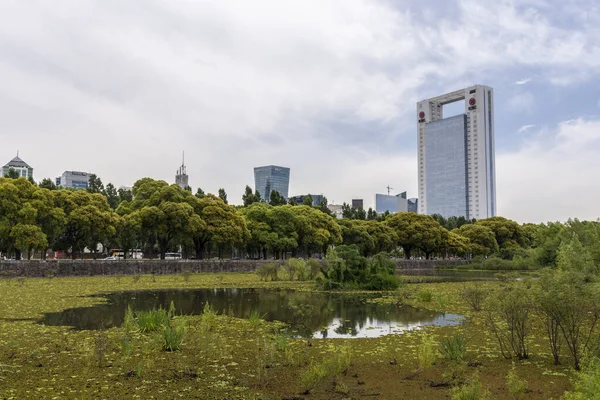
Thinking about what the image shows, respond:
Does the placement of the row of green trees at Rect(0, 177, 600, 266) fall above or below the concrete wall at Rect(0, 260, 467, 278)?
above

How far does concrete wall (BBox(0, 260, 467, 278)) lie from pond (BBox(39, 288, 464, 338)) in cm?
1696

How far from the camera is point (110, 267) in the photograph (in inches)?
1907

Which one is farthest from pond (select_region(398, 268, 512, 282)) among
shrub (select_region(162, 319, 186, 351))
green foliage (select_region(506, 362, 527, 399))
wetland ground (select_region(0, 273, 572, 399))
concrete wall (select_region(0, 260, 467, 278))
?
green foliage (select_region(506, 362, 527, 399))

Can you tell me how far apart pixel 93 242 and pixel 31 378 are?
5767 cm

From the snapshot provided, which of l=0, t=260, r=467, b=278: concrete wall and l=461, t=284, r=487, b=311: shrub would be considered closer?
l=461, t=284, r=487, b=311: shrub

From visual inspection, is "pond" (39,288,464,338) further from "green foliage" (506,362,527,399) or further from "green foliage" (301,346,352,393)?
"green foliage" (506,362,527,399)

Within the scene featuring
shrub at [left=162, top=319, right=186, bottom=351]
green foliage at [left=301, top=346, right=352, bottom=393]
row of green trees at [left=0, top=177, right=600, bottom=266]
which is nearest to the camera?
green foliage at [left=301, top=346, right=352, bottom=393]

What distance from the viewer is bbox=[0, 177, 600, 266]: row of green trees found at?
4372cm

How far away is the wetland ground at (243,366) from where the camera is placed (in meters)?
9.32

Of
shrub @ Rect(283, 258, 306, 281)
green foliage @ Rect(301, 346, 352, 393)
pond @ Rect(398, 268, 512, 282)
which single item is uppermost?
shrub @ Rect(283, 258, 306, 281)

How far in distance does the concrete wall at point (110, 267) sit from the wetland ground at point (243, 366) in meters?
28.8

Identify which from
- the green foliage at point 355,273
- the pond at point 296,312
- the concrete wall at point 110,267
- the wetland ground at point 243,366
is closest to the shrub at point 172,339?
the wetland ground at point 243,366

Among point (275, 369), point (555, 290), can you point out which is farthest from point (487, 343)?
point (275, 369)

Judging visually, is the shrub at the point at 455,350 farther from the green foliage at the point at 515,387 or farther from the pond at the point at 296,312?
the pond at the point at 296,312
